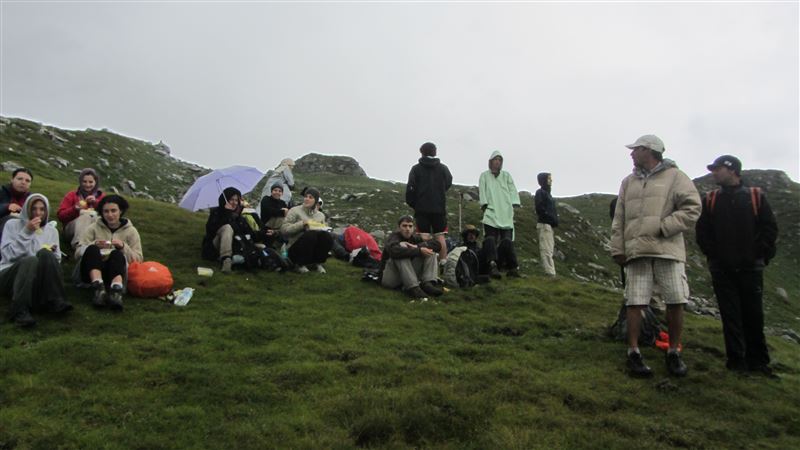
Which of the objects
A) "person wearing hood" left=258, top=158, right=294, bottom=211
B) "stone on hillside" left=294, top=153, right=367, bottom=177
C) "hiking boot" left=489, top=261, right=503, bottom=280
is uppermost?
"stone on hillside" left=294, top=153, right=367, bottom=177

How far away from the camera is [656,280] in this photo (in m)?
9.92

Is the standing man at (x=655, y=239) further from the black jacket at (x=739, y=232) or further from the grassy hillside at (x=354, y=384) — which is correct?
the black jacket at (x=739, y=232)

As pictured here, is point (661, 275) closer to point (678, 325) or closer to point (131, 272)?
point (678, 325)

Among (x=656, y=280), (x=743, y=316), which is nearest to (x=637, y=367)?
(x=656, y=280)

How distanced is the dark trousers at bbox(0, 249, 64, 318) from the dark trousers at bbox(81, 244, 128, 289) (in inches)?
40.1

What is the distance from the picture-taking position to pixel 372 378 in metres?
8.93

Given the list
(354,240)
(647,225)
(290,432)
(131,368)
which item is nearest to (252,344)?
(131,368)

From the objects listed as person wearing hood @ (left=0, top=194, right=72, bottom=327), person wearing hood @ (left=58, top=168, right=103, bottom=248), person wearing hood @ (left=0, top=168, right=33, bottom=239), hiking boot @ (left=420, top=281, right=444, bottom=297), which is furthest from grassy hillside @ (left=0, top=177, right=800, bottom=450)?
person wearing hood @ (left=58, top=168, right=103, bottom=248)

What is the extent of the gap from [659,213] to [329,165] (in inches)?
2140

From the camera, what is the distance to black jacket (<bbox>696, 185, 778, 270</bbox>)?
10.1m

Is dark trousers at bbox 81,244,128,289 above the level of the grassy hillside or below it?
above

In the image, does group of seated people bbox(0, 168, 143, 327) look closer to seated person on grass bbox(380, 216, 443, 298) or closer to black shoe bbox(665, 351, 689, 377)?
seated person on grass bbox(380, 216, 443, 298)

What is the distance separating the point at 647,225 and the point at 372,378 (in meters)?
5.18

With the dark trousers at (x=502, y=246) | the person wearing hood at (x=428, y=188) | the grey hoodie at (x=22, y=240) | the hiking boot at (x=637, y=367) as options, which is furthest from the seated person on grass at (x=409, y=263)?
the grey hoodie at (x=22, y=240)
